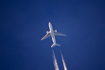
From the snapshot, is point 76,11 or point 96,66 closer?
point 96,66

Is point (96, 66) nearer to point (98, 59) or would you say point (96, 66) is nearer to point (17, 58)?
point (98, 59)

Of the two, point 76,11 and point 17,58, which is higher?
point 76,11

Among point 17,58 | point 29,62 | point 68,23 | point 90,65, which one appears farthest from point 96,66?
point 17,58

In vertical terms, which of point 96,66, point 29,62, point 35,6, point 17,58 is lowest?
point 96,66

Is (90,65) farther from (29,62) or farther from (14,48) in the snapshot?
(14,48)

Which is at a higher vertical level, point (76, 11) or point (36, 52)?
point (76, 11)

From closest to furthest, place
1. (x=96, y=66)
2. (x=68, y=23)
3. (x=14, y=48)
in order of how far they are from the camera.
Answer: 1. (x=96, y=66)
2. (x=14, y=48)
3. (x=68, y=23)

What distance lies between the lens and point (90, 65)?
7469 centimetres

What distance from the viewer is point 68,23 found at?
8606 cm

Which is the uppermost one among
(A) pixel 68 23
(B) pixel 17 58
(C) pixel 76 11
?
(C) pixel 76 11

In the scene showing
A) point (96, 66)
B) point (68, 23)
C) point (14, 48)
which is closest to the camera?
point (96, 66)

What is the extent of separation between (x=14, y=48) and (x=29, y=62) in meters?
19.4

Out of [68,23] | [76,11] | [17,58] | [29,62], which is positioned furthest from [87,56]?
[17,58]

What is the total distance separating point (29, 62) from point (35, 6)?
181ft
